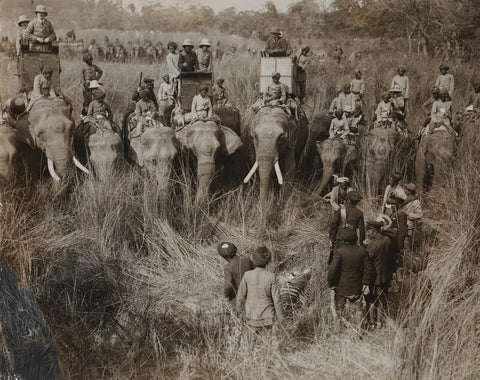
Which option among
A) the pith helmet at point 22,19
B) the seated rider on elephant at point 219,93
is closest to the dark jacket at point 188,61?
the seated rider on elephant at point 219,93

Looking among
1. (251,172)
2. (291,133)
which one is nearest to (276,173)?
(251,172)

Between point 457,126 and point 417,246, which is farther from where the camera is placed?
point 457,126

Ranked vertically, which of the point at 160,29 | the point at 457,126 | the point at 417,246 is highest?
the point at 160,29

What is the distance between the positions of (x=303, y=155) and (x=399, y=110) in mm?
1089

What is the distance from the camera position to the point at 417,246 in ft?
17.7

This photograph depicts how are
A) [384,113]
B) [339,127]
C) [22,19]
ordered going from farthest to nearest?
[339,127] < [384,113] < [22,19]

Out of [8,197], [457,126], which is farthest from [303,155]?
[8,197]

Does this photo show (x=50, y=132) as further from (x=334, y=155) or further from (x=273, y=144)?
(x=334, y=155)

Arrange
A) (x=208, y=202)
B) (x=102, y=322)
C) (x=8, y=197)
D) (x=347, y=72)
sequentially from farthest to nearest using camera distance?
(x=347, y=72) → (x=208, y=202) → (x=8, y=197) → (x=102, y=322)

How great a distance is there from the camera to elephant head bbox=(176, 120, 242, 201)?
621 centimetres

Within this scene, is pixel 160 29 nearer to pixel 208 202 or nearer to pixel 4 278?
pixel 208 202

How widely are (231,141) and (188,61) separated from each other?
0.93 m

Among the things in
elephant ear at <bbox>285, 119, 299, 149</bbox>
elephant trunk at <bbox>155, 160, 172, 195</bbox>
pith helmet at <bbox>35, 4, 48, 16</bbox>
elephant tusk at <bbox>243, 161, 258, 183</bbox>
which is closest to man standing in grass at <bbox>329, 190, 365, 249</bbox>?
elephant tusk at <bbox>243, 161, 258, 183</bbox>

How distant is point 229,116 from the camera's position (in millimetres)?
7328
